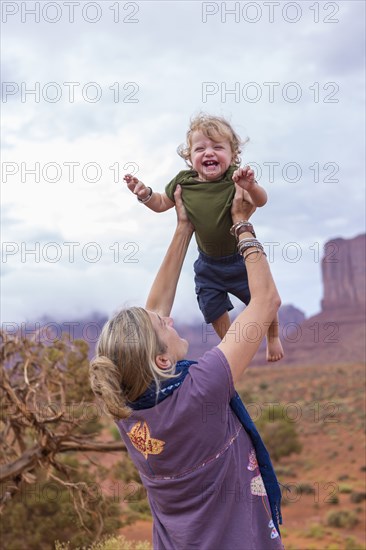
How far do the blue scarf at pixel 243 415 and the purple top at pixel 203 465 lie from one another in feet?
0.09

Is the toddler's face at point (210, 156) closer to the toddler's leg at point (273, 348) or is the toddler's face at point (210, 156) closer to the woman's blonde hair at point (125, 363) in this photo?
the toddler's leg at point (273, 348)

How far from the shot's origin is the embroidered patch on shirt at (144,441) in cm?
253

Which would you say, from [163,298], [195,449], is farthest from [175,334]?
[163,298]

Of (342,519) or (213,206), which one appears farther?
(342,519)

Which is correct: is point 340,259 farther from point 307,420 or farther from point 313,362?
point 307,420

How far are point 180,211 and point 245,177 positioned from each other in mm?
661

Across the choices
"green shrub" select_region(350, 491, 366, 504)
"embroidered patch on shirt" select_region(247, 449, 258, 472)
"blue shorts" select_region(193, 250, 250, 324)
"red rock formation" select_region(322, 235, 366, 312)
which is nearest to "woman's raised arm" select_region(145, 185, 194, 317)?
"blue shorts" select_region(193, 250, 250, 324)

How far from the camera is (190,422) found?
2459 mm

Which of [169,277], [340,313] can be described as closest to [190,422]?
[169,277]

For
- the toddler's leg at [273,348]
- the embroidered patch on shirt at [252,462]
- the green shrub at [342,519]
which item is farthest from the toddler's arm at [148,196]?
the green shrub at [342,519]

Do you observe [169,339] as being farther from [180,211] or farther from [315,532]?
[315,532]

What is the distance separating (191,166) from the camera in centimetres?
382

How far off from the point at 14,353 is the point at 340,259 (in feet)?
325

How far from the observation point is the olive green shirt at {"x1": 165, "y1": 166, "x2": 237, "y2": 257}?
3.49 meters
